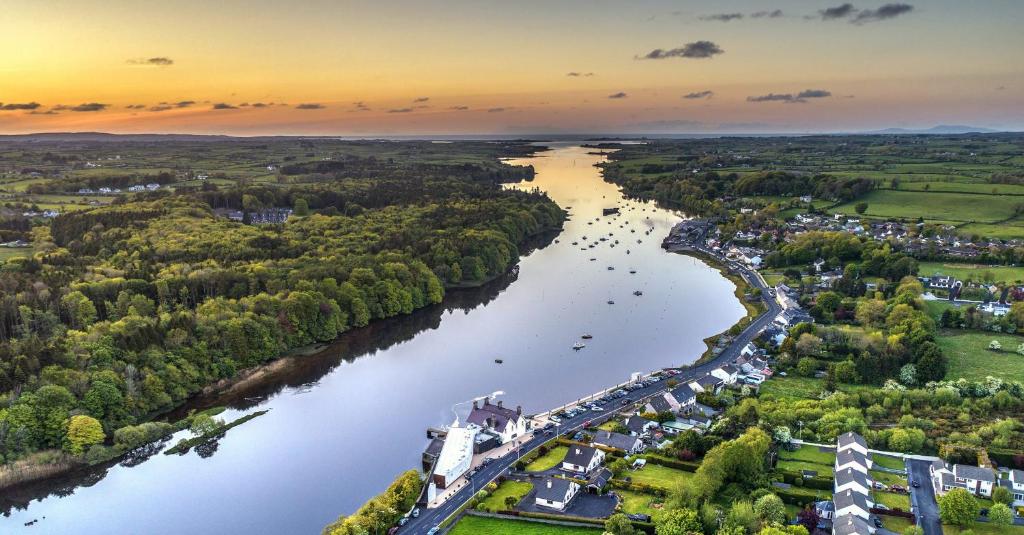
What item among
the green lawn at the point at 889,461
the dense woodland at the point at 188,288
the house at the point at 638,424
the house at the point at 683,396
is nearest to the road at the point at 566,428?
the house at the point at 683,396

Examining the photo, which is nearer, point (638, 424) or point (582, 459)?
point (582, 459)

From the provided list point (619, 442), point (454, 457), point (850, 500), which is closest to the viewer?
point (850, 500)

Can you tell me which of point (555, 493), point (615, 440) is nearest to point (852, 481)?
point (615, 440)

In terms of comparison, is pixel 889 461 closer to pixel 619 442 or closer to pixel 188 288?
pixel 619 442

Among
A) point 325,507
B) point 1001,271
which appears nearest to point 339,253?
point 325,507

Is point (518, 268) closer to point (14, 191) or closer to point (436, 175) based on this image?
point (436, 175)
